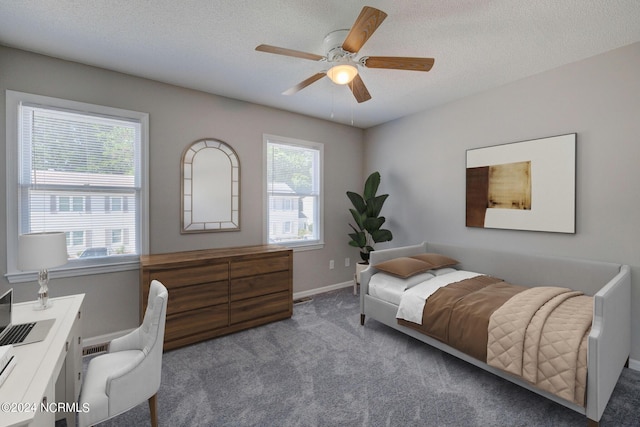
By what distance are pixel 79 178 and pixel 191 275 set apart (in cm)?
137

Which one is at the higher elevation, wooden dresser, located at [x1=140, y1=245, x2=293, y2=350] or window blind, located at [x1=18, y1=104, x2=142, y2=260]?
window blind, located at [x1=18, y1=104, x2=142, y2=260]

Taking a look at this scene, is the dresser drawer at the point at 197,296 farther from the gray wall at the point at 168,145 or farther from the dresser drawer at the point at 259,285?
the gray wall at the point at 168,145

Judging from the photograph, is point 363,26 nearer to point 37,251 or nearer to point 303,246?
point 37,251

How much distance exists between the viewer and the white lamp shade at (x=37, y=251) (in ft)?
5.15

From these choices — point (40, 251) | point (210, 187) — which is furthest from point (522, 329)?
point (210, 187)

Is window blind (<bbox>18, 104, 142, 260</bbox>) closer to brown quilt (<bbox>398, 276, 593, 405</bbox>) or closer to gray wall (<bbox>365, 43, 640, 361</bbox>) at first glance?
brown quilt (<bbox>398, 276, 593, 405</bbox>)

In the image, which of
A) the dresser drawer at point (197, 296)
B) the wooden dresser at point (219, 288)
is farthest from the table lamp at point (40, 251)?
A: the dresser drawer at point (197, 296)

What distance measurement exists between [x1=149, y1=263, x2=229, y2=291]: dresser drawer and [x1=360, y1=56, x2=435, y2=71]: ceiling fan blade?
2.27m

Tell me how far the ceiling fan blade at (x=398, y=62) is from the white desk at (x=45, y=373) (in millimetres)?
2388

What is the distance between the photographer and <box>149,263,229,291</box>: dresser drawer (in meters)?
2.54

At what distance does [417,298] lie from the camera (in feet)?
8.40

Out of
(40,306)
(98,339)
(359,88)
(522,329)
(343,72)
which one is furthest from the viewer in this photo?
(98,339)

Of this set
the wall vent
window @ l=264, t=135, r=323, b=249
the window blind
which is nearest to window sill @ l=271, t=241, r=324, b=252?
window @ l=264, t=135, r=323, b=249

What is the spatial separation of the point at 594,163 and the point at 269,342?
11.3ft
